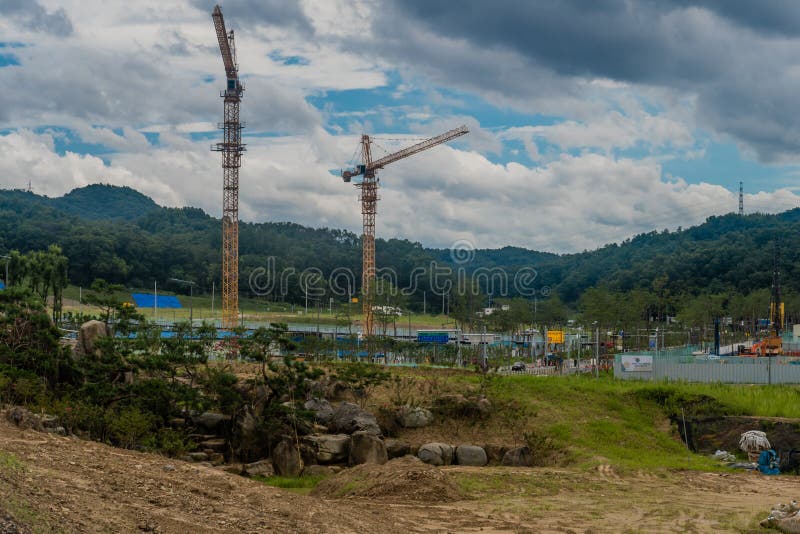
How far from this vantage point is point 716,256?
108 meters

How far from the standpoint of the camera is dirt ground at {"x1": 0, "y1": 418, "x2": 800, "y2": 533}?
12.3 meters

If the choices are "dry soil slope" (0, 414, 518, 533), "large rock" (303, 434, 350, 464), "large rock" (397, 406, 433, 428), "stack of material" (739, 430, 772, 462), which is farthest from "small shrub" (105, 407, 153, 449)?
"stack of material" (739, 430, 772, 462)

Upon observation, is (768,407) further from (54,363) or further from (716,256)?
(716,256)

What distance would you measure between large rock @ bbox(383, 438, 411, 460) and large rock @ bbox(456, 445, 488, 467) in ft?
5.65

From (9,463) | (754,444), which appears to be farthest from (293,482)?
(754,444)

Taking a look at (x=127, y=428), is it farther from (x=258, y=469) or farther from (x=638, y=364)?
(x=638, y=364)

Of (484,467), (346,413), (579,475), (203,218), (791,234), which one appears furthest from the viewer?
(203,218)

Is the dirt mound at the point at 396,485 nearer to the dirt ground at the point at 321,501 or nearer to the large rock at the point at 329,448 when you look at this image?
the dirt ground at the point at 321,501

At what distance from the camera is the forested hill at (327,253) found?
106062mm

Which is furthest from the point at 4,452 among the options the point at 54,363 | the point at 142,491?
the point at 54,363

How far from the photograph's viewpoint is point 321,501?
17.2m

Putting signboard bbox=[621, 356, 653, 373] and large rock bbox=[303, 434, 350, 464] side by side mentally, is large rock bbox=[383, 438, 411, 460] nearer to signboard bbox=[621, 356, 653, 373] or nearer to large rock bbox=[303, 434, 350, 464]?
large rock bbox=[303, 434, 350, 464]

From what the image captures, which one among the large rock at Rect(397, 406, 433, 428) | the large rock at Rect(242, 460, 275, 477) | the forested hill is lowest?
the large rock at Rect(242, 460, 275, 477)

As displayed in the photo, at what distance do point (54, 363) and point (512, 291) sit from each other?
13923cm
